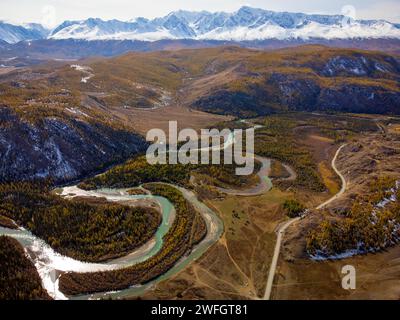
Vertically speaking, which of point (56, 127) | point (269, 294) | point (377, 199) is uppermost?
point (56, 127)

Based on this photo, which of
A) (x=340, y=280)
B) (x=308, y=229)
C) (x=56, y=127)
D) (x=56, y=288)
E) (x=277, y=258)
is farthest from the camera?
(x=56, y=127)

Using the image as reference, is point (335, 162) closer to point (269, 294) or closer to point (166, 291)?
point (269, 294)

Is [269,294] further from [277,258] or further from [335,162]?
[335,162]

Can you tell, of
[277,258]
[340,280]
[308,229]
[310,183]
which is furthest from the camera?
[310,183]

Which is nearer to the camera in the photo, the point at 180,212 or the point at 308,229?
the point at 308,229

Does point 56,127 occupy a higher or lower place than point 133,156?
higher

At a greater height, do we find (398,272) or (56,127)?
(56,127)

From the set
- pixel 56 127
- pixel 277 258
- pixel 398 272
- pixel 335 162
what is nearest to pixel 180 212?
pixel 277 258

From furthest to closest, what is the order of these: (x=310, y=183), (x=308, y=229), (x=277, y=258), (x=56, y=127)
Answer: (x=56, y=127), (x=310, y=183), (x=308, y=229), (x=277, y=258)

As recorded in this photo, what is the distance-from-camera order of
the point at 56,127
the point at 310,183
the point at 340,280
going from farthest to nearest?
1. the point at 56,127
2. the point at 310,183
3. the point at 340,280

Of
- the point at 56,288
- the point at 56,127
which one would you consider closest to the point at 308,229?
the point at 56,288
